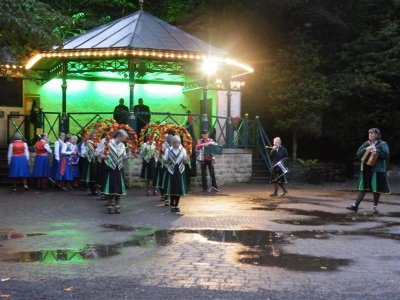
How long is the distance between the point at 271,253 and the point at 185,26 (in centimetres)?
2120

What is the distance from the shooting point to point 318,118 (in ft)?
76.2

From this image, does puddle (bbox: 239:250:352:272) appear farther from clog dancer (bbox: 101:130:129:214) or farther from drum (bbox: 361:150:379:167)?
drum (bbox: 361:150:379:167)

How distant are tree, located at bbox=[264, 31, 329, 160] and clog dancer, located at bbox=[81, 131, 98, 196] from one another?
10108 millimetres

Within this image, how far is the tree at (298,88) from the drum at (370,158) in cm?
1010

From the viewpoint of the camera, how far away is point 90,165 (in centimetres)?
1561

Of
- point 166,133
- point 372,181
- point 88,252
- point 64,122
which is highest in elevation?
point 64,122

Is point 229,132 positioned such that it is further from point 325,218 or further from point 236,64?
point 325,218

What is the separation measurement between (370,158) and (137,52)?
879 centimetres

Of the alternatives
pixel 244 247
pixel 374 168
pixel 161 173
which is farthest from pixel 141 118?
pixel 244 247

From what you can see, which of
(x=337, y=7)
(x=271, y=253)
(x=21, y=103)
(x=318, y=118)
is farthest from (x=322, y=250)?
(x=337, y=7)

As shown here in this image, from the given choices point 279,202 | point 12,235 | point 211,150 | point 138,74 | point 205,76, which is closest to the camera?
point 12,235

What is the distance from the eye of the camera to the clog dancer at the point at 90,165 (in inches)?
610

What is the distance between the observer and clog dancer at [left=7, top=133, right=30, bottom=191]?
1722 centimetres

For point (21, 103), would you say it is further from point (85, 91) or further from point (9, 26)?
point (9, 26)
